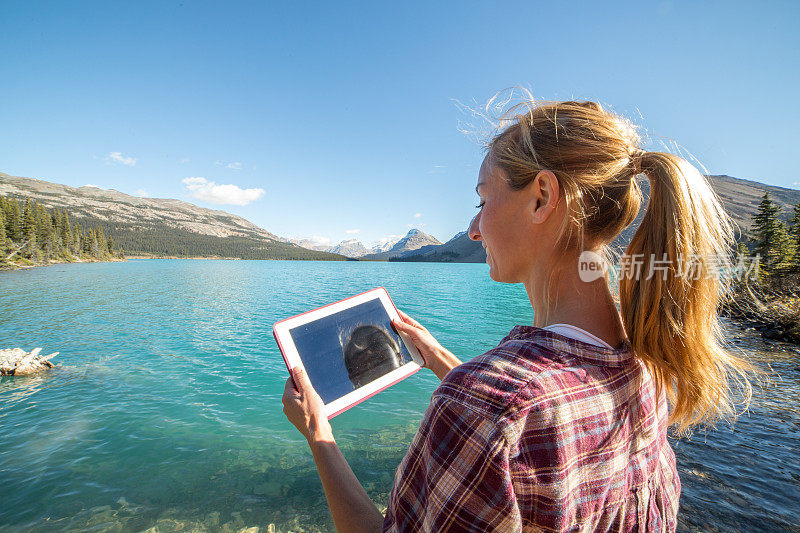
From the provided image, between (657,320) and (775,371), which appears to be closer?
(657,320)

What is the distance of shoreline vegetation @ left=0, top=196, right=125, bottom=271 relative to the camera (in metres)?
66.2

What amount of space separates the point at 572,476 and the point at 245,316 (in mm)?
27489

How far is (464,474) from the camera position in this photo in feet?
2.69

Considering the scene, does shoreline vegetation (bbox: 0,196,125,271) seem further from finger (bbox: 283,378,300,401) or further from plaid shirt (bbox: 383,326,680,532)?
plaid shirt (bbox: 383,326,680,532)

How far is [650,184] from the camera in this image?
132cm

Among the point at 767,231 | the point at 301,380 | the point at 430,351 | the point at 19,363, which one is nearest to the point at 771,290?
the point at 767,231

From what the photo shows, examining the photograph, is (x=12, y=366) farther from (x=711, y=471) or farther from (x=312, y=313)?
(x=711, y=471)

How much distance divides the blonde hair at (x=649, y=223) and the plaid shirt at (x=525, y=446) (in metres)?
0.26

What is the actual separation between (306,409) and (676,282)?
1570 mm

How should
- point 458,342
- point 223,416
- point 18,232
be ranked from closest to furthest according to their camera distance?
Answer: point 223,416
point 458,342
point 18,232

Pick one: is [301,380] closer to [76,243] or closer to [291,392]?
[291,392]

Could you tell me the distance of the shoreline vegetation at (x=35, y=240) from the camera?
66250 mm

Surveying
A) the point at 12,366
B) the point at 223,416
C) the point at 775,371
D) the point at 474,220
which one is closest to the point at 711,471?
the point at 474,220

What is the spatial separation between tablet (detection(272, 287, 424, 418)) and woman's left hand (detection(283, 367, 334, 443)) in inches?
3.9
